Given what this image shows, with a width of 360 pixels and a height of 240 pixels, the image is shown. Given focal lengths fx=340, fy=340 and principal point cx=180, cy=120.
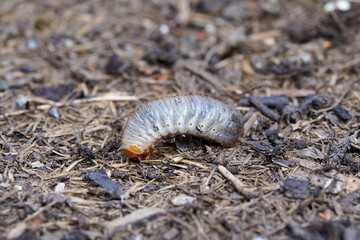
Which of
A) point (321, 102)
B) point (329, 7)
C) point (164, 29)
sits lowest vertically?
point (321, 102)

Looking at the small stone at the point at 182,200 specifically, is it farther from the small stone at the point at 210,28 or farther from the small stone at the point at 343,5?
the small stone at the point at 343,5

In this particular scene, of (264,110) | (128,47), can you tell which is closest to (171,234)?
(264,110)

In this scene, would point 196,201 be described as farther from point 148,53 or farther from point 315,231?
point 148,53

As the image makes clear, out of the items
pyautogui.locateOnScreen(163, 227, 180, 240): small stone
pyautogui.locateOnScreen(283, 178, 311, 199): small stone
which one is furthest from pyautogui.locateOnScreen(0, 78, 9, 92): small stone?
pyautogui.locateOnScreen(283, 178, 311, 199): small stone

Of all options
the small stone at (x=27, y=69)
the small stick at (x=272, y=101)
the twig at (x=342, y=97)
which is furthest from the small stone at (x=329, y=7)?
the small stone at (x=27, y=69)

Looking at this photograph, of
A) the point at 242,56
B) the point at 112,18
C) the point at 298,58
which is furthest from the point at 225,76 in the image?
the point at 112,18

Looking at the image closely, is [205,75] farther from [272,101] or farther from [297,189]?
[297,189]
